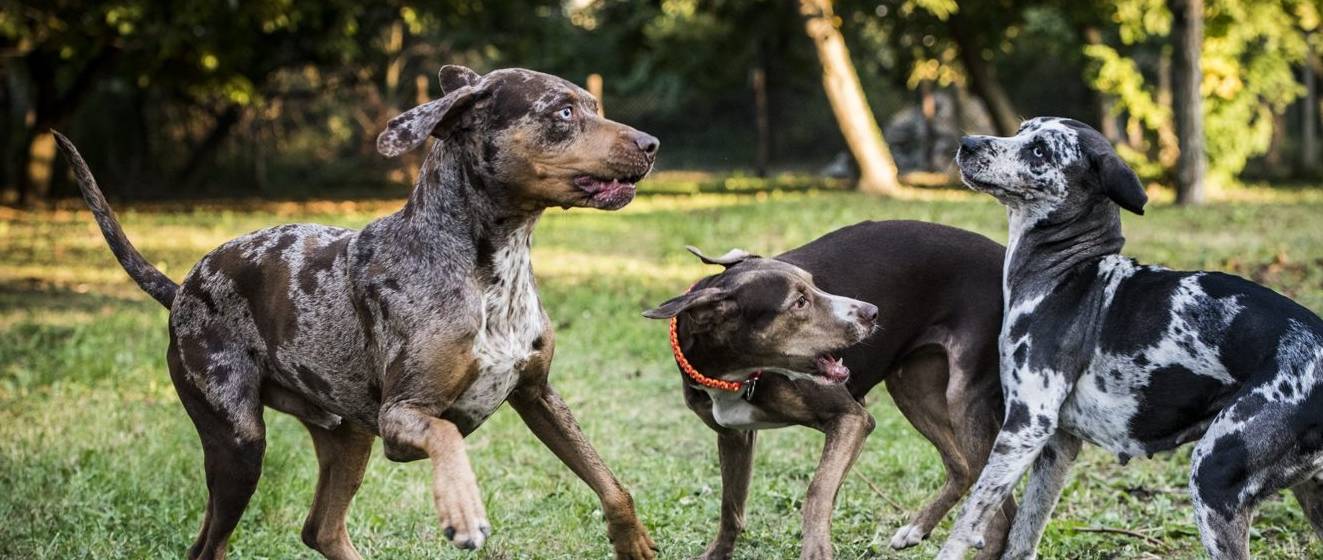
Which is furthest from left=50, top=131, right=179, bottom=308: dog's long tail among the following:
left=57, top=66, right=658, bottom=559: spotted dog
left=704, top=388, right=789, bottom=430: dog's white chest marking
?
left=704, top=388, right=789, bottom=430: dog's white chest marking

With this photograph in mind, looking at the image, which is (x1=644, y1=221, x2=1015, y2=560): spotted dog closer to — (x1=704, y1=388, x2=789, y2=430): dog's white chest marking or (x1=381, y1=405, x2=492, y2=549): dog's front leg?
(x1=704, y1=388, x2=789, y2=430): dog's white chest marking

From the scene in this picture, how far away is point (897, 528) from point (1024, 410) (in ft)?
4.71

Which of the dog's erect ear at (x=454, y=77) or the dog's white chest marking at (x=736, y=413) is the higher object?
the dog's erect ear at (x=454, y=77)

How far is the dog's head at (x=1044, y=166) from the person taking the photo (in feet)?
17.9

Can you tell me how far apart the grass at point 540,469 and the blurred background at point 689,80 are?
830 cm

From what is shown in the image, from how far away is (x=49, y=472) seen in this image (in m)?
7.27

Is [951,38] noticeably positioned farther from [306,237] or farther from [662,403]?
[306,237]

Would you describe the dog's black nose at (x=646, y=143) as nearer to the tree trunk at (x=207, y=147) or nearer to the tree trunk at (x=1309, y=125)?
the tree trunk at (x=1309, y=125)

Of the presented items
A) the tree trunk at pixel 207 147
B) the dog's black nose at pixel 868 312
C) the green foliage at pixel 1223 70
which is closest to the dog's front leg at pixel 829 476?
the dog's black nose at pixel 868 312

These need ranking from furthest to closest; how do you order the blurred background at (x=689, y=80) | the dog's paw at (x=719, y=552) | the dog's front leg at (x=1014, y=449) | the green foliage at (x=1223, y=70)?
1. the blurred background at (x=689, y=80)
2. the green foliage at (x=1223, y=70)
3. the dog's paw at (x=719, y=552)
4. the dog's front leg at (x=1014, y=449)

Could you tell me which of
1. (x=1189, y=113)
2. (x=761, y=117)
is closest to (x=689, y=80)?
(x=761, y=117)

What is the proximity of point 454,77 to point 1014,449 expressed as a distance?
2706mm

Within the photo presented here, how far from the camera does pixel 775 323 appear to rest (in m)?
5.73

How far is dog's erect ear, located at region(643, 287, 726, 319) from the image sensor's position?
5.48m
